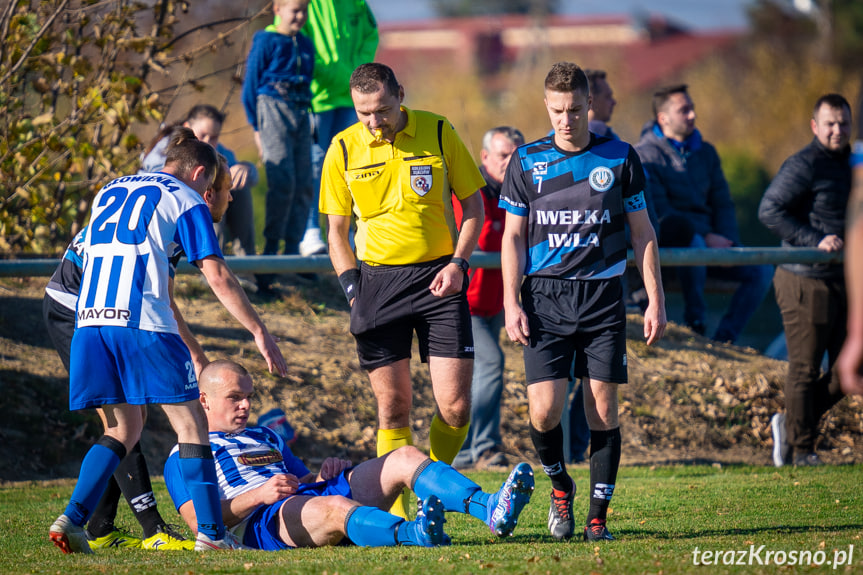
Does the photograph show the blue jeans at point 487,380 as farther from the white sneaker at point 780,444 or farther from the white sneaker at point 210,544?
the white sneaker at point 210,544

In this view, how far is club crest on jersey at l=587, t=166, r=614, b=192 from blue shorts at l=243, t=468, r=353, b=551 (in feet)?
6.29

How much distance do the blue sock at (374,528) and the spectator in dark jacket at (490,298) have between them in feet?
11.5

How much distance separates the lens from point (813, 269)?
8.45 meters

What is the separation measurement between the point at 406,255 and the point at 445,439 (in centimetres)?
104

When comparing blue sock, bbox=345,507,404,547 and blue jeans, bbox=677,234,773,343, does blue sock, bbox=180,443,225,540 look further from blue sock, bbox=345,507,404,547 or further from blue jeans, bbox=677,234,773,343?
blue jeans, bbox=677,234,773,343

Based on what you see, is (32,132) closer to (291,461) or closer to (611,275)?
(291,461)

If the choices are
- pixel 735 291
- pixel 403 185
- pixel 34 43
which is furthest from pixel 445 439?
pixel 735 291

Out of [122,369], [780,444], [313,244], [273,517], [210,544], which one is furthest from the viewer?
[313,244]

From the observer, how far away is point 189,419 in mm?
5008

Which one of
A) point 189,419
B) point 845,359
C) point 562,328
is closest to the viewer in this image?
point 845,359

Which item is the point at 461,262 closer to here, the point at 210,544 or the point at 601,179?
the point at 601,179

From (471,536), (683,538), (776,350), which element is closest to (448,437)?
(471,536)

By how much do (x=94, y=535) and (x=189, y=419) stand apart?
48.4 inches

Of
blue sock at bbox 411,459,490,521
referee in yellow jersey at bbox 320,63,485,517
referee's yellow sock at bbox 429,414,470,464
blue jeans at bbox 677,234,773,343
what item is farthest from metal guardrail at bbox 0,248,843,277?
blue sock at bbox 411,459,490,521
